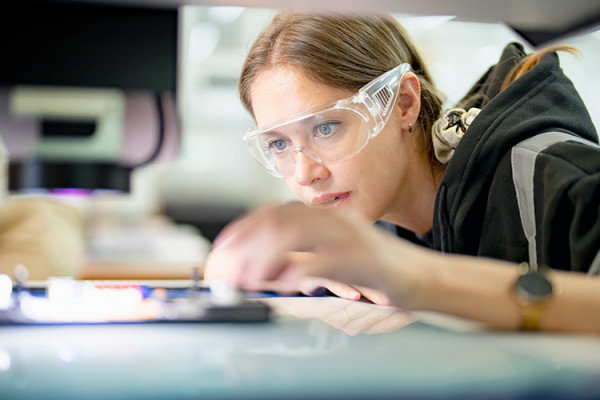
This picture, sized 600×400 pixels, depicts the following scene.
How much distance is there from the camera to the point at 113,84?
3.04ft

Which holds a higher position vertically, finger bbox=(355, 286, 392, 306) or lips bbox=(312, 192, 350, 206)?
lips bbox=(312, 192, 350, 206)

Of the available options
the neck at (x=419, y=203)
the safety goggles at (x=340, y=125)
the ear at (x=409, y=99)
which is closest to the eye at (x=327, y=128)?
the safety goggles at (x=340, y=125)

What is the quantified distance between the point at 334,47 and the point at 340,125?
192mm

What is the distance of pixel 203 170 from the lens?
20.5 feet

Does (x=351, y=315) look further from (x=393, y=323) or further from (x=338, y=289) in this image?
(x=338, y=289)

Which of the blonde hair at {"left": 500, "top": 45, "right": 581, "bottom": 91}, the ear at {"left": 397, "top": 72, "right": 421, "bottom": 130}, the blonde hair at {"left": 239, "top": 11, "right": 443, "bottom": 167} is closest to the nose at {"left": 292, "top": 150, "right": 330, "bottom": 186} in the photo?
the blonde hair at {"left": 239, "top": 11, "right": 443, "bottom": 167}

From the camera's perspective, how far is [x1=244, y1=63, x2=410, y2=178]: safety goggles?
1.19 metres

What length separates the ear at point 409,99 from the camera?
1336mm

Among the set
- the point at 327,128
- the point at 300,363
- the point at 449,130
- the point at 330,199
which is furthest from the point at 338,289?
the point at 300,363

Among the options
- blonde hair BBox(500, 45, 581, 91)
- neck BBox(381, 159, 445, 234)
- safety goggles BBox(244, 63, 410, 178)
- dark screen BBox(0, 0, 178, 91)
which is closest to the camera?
dark screen BBox(0, 0, 178, 91)

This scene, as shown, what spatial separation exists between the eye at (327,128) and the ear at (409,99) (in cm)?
23

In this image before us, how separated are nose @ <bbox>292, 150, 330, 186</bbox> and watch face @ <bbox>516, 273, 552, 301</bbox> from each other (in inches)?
27.8

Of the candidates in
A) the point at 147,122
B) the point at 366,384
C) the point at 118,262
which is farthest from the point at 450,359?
the point at 118,262

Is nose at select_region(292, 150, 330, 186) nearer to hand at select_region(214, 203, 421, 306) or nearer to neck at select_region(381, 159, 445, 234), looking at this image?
neck at select_region(381, 159, 445, 234)
